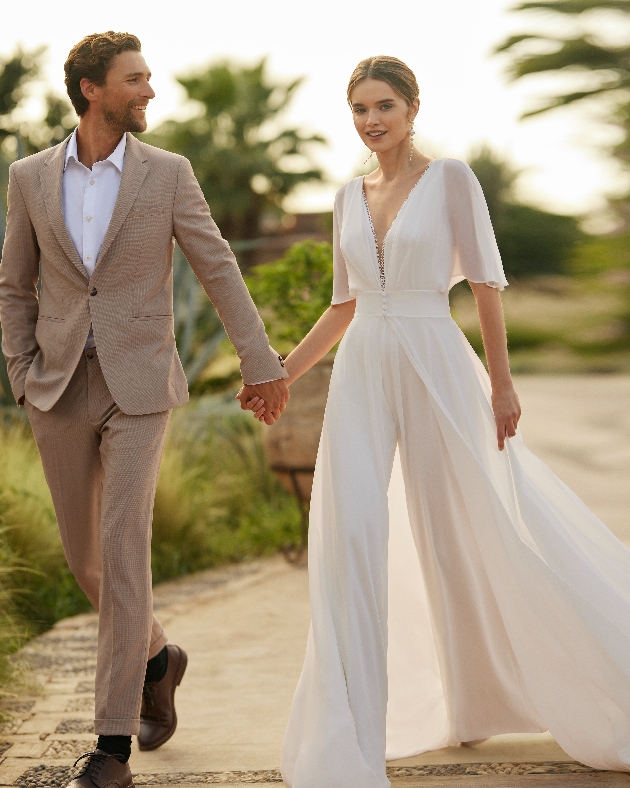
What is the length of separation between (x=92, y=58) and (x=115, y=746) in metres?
1.93

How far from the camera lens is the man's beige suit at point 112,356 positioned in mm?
2873

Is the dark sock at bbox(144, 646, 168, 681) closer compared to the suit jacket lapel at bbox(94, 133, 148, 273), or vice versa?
the suit jacket lapel at bbox(94, 133, 148, 273)

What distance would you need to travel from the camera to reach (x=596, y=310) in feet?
66.9

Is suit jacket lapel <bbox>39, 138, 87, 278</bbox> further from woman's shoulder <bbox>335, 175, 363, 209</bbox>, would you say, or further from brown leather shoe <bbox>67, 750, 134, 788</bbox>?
brown leather shoe <bbox>67, 750, 134, 788</bbox>

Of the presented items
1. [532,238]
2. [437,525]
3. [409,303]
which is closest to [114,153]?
[409,303]

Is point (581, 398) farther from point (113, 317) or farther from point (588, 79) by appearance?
point (113, 317)

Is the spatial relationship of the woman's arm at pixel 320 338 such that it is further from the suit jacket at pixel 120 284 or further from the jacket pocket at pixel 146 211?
the jacket pocket at pixel 146 211

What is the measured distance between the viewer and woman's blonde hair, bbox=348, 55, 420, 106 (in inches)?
117

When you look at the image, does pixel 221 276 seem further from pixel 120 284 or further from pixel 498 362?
pixel 498 362

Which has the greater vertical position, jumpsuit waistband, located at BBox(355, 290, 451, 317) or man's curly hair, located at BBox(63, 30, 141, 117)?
man's curly hair, located at BBox(63, 30, 141, 117)

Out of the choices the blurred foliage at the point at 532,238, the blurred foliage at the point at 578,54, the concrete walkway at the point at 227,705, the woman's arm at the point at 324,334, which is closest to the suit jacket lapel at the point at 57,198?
the woman's arm at the point at 324,334

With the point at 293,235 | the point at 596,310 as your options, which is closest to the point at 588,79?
the point at 596,310

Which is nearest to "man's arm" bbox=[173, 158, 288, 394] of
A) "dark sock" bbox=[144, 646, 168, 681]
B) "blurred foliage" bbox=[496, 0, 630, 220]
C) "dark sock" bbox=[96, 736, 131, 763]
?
"dark sock" bbox=[144, 646, 168, 681]

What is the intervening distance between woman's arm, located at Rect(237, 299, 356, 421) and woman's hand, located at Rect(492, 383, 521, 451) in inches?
22.8
